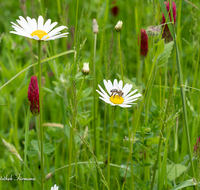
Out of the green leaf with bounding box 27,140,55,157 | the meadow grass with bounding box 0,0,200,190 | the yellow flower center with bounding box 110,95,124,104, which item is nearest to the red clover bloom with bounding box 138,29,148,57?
the meadow grass with bounding box 0,0,200,190

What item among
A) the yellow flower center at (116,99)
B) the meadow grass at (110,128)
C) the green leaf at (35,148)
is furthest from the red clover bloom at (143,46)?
the green leaf at (35,148)

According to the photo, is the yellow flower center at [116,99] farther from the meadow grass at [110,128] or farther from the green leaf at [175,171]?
the green leaf at [175,171]

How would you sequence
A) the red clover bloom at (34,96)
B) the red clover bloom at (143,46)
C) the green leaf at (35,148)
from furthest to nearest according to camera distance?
the red clover bloom at (143,46), the green leaf at (35,148), the red clover bloom at (34,96)

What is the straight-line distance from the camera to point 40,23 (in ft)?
3.78

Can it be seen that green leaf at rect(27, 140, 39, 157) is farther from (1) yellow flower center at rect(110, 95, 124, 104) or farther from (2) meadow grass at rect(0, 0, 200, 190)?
(1) yellow flower center at rect(110, 95, 124, 104)

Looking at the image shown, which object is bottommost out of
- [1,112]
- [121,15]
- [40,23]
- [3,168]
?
[3,168]

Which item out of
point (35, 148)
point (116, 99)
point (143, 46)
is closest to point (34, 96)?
point (35, 148)

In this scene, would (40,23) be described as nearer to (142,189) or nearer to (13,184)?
(142,189)

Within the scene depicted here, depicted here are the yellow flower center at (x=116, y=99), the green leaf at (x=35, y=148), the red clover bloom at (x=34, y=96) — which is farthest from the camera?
the green leaf at (x=35, y=148)

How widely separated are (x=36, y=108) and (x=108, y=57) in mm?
405

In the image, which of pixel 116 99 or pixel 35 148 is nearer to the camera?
pixel 116 99

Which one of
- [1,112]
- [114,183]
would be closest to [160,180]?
[114,183]

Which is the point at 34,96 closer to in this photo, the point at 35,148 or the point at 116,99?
the point at 35,148

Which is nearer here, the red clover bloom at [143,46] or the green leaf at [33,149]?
the green leaf at [33,149]
